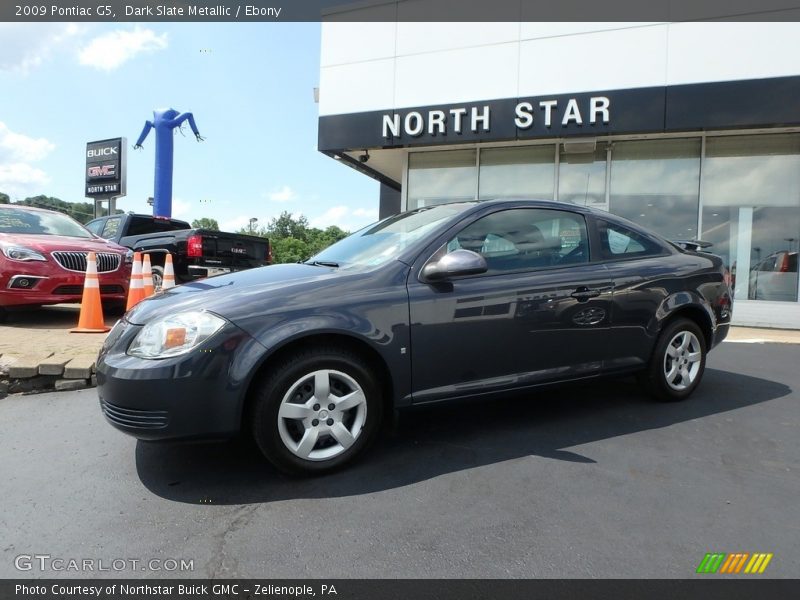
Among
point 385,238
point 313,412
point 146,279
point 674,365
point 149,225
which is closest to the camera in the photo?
point 313,412

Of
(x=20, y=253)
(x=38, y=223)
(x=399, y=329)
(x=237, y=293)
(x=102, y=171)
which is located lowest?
(x=399, y=329)

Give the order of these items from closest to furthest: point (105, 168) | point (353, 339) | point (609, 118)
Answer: point (353, 339), point (609, 118), point (105, 168)

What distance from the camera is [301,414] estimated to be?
256 cm

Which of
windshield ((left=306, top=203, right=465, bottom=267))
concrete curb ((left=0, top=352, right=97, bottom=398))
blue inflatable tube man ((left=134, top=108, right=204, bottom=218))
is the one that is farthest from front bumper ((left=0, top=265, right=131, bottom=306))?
blue inflatable tube man ((left=134, top=108, right=204, bottom=218))

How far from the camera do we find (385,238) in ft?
11.2

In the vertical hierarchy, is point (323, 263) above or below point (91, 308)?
above

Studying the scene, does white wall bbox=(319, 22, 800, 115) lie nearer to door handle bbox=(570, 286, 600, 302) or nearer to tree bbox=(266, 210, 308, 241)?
door handle bbox=(570, 286, 600, 302)

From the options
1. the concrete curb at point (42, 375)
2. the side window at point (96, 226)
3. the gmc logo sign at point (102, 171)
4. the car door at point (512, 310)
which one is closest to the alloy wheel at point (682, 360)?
the car door at point (512, 310)

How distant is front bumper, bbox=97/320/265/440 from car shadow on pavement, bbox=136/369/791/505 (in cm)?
34

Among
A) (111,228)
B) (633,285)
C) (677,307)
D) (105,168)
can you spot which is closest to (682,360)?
(677,307)

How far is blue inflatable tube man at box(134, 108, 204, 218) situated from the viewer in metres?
20.1

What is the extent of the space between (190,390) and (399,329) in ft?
3.57
